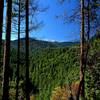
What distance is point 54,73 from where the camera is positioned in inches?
5586

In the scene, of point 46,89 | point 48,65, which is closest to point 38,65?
point 48,65

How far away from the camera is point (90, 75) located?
34.4 metres

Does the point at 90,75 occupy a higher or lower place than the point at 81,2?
lower

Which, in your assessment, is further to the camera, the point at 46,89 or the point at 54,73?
the point at 54,73

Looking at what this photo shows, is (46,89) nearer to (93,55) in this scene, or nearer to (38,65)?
(38,65)

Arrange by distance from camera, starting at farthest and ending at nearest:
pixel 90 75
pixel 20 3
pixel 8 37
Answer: pixel 90 75, pixel 20 3, pixel 8 37

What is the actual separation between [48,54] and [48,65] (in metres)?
12.7

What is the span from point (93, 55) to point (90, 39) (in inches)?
65.7

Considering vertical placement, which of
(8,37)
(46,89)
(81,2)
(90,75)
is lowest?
(46,89)

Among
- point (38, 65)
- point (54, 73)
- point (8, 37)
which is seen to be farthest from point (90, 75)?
point (38, 65)

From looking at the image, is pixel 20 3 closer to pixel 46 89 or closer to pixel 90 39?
pixel 90 39

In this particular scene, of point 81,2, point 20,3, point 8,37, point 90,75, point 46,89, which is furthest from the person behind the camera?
point 46,89

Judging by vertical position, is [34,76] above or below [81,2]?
below

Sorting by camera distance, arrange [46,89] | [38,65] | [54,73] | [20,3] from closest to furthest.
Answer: [20,3]
[46,89]
[54,73]
[38,65]
